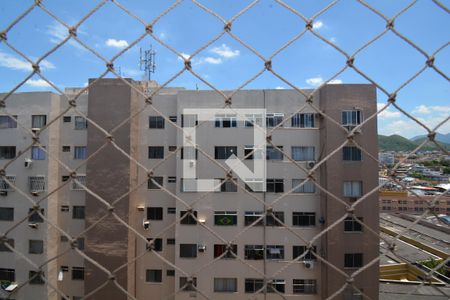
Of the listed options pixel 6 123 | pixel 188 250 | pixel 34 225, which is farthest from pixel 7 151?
pixel 188 250

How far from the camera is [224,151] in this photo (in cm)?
577

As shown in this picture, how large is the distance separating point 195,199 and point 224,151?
1.14 meters

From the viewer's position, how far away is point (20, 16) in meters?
0.96

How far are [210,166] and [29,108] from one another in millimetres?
4160

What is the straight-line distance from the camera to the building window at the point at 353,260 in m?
5.19

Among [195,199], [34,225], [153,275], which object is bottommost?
[153,275]

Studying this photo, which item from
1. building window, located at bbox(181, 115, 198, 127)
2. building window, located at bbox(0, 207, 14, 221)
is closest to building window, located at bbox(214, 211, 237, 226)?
building window, located at bbox(181, 115, 198, 127)

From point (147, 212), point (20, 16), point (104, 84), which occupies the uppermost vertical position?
point (104, 84)

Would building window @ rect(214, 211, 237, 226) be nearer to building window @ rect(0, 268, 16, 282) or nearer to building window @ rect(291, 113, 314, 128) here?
building window @ rect(291, 113, 314, 128)

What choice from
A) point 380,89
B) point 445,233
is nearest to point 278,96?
point 380,89

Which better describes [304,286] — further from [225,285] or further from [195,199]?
[195,199]

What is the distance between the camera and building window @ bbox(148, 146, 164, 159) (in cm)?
593

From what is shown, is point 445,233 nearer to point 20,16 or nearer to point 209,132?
point 209,132

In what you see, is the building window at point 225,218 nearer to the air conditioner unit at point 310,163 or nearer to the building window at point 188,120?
the air conditioner unit at point 310,163
